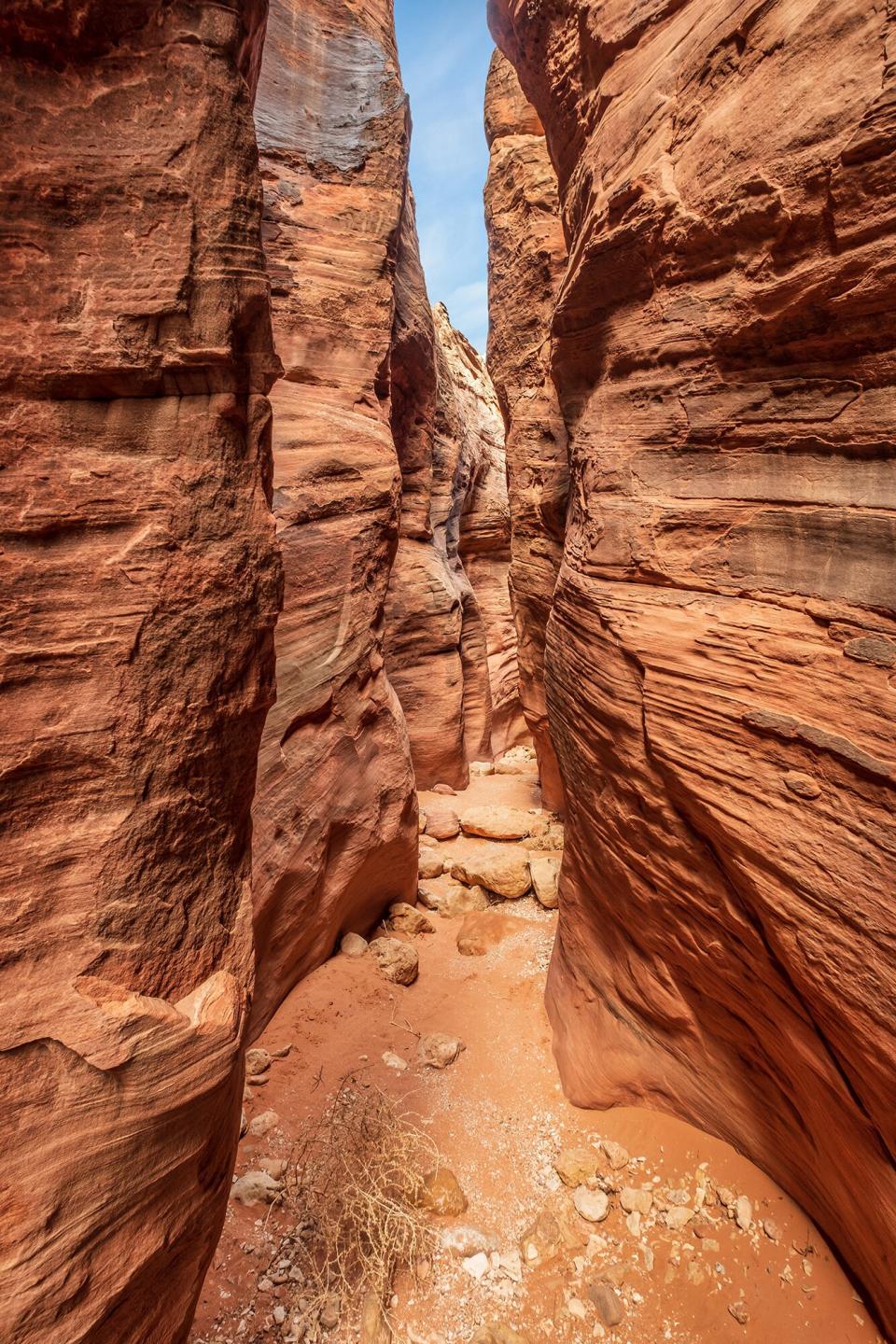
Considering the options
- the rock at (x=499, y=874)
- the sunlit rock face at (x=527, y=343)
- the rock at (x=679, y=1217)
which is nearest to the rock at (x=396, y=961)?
the rock at (x=499, y=874)

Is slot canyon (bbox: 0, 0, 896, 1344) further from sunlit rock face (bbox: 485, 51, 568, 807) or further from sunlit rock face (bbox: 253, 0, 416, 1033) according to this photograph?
sunlit rock face (bbox: 485, 51, 568, 807)

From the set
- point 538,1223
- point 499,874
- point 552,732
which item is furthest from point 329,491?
point 538,1223

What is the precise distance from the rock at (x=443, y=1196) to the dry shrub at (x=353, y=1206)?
0.04m

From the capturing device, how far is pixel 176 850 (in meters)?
1.90

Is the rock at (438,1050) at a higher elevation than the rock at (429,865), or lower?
higher

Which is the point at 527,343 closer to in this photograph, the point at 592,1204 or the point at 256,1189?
the point at 592,1204

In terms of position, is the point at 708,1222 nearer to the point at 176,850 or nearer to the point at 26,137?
the point at 176,850

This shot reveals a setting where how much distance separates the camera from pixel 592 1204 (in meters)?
3.14

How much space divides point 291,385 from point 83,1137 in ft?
17.0

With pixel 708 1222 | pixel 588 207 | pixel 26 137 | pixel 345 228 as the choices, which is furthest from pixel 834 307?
pixel 345 228

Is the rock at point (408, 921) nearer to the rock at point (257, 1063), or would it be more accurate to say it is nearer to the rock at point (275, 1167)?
the rock at point (257, 1063)

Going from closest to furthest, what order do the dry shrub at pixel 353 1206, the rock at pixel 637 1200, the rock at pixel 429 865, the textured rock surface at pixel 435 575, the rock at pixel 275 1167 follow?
the dry shrub at pixel 353 1206, the rock at pixel 637 1200, the rock at pixel 275 1167, the rock at pixel 429 865, the textured rock surface at pixel 435 575

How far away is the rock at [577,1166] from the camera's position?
130 inches

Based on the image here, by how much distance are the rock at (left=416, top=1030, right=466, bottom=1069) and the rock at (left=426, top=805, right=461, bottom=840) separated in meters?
3.42
